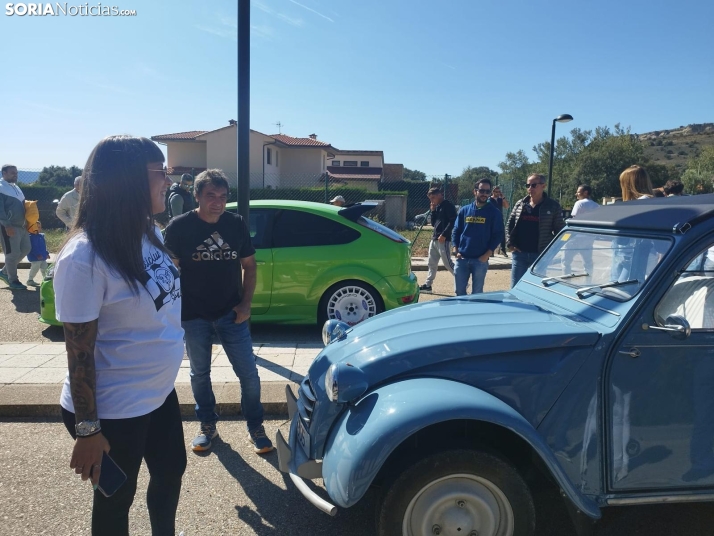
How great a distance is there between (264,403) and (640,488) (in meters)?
2.80

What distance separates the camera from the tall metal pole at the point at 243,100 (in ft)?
16.2

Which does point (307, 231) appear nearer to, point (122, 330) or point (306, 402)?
point (306, 402)

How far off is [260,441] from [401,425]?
180cm

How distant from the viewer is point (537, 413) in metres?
2.44

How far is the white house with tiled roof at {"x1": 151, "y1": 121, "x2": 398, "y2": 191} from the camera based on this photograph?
1405 inches

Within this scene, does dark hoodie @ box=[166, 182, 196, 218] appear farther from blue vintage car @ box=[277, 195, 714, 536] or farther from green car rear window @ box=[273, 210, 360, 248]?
blue vintage car @ box=[277, 195, 714, 536]

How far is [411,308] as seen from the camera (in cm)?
343

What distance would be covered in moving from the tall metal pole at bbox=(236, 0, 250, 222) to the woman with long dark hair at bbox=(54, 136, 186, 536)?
3004 mm

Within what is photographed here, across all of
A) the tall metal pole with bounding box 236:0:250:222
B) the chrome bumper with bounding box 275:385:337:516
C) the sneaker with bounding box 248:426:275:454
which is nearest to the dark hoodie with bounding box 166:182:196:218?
the tall metal pole with bounding box 236:0:250:222

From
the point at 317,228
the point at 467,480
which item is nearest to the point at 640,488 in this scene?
the point at 467,480

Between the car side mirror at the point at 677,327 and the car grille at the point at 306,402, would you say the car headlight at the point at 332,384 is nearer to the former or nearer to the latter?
the car grille at the point at 306,402

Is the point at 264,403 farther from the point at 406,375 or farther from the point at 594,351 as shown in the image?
the point at 594,351

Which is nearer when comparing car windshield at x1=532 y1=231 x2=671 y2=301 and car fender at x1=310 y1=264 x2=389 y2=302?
car windshield at x1=532 y1=231 x2=671 y2=301

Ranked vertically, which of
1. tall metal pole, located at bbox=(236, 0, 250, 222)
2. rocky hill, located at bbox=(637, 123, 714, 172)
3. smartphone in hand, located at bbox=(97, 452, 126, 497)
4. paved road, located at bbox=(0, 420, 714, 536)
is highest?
rocky hill, located at bbox=(637, 123, 714, 172)
